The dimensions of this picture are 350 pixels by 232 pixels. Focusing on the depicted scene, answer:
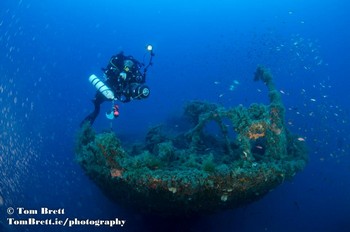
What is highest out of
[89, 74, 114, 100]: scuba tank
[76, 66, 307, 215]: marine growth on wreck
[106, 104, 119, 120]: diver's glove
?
[89, 74, 114, 100]: scuba tank

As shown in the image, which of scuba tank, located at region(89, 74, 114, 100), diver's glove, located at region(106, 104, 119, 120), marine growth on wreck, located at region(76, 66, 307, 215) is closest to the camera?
marine growth on wreck, located at region(76, 66, 307, 215)

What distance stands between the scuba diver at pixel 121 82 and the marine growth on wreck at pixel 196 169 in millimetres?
1139

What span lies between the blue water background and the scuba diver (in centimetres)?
394

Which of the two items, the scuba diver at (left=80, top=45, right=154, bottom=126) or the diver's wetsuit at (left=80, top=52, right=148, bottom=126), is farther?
the diver's wetsuit at (left=80, top=52, right=148, bottom=126)

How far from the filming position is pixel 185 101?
13242mm

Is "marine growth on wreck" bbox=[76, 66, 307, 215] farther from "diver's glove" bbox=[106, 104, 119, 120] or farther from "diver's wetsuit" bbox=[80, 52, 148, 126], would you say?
"diver's wetsuit" bbox=[80, 52, 148, 126]

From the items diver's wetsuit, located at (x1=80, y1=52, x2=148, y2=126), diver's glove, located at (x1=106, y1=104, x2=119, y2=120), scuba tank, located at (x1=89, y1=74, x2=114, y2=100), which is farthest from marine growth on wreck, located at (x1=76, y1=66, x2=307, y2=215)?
diver's wetsuit, located at (x1=80, y1=52, x2=148, y2=126)

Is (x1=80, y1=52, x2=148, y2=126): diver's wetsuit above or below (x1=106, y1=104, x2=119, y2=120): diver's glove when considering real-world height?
above

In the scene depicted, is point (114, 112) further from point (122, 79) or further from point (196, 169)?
point (196, 169)

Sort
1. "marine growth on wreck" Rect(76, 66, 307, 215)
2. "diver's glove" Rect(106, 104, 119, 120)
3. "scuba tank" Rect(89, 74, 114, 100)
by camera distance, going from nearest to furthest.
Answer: "marine growth on wreck" Rect(76, 66, 307, 215), "scuba tank" Rect(89, 74, 114, 100), "diver's glove" Rect(106, 104, 119, 120)

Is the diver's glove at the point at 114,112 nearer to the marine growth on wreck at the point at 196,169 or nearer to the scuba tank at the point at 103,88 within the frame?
the scuba tank at the point at 103,88

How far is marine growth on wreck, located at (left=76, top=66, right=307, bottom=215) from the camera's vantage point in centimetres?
587

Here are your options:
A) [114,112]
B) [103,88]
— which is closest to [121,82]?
[103,88]

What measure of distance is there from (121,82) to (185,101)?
5920 millimetres
